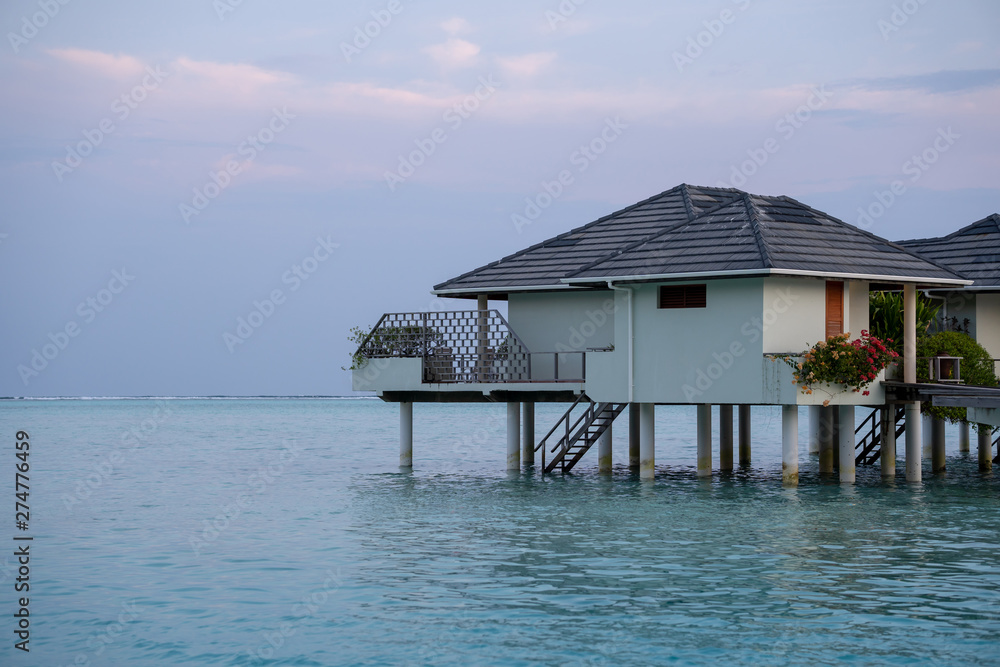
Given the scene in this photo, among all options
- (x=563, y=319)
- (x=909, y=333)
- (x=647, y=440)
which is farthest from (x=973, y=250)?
(x=563, y=319)

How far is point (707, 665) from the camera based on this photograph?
41.5 feet

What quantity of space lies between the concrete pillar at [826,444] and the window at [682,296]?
25.5 feet

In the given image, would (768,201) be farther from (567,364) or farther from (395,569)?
(395,569)

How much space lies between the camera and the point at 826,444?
32.2 meters

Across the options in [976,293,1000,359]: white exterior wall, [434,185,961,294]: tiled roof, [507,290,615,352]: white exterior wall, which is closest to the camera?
[434,185,961,294]: tiled roof

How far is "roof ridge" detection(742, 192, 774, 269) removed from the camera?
24.6 m

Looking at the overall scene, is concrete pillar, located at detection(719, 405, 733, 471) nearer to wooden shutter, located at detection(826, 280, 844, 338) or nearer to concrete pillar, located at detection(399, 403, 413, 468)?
wooden shutter, located at detection(826, 280, 844, 338)

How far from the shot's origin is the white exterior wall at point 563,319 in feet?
94.6

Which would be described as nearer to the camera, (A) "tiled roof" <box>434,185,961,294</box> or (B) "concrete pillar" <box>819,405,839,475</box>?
(A) "tiled roof" <box>434,185,961,294</box>

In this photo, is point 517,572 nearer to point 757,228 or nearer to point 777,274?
point 777,274

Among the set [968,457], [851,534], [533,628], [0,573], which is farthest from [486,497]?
[968,457]

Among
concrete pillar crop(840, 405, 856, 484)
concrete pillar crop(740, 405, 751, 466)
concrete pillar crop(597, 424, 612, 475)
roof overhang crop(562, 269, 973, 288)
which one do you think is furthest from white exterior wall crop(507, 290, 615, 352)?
concrete pillar crop(740, 405, 751, 466)

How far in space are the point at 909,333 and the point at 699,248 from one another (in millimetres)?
5215

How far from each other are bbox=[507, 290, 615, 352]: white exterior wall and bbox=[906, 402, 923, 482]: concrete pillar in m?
6.69
